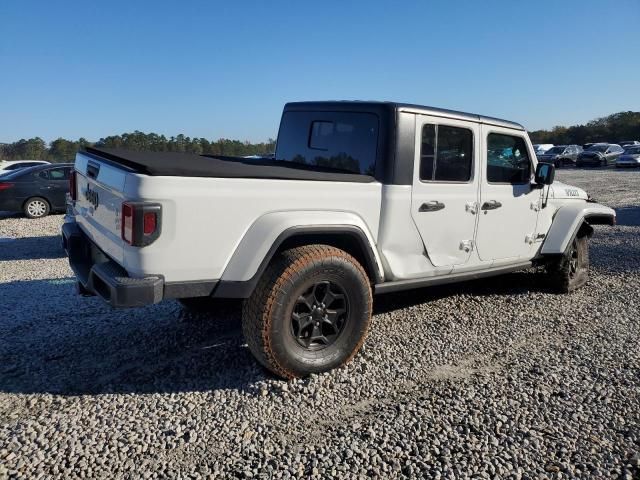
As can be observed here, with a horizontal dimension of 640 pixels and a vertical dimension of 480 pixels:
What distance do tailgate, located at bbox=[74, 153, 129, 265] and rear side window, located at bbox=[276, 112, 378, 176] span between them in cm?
169

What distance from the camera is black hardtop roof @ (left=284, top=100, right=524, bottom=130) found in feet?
12.3

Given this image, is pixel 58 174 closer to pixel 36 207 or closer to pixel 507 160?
pixel 36 207

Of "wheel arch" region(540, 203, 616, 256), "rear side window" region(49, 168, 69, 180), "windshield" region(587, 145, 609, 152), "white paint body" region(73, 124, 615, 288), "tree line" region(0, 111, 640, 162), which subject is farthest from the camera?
"windshield" region(587, 145, 609, 152)

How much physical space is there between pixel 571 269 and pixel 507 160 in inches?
70.9

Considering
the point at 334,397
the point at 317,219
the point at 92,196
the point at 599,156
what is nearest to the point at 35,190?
the point at 92,196

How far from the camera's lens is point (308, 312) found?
3.38 metres

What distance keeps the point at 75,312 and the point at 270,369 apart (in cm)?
247

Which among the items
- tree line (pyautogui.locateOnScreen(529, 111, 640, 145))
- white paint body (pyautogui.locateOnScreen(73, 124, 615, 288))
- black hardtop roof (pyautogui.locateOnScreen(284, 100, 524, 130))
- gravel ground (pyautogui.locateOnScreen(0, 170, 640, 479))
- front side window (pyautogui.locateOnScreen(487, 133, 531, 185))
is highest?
tree line (pyautogui.locateOnScreen(529, 111, 640, 145))

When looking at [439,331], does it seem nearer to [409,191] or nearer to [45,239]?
[409,191]

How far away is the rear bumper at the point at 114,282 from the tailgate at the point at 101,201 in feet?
0.25

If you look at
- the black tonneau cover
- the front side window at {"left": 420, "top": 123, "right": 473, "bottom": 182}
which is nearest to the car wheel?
the black tonneau cover

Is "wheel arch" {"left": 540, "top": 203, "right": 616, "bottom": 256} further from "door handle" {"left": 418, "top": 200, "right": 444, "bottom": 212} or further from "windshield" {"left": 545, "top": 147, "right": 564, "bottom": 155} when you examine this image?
"windshield" {"left": 545, "top": 147, "right": 564, "bottom": 155}

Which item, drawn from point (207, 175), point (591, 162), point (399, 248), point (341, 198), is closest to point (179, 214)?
point (207, 175)

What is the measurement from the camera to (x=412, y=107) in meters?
3.81
